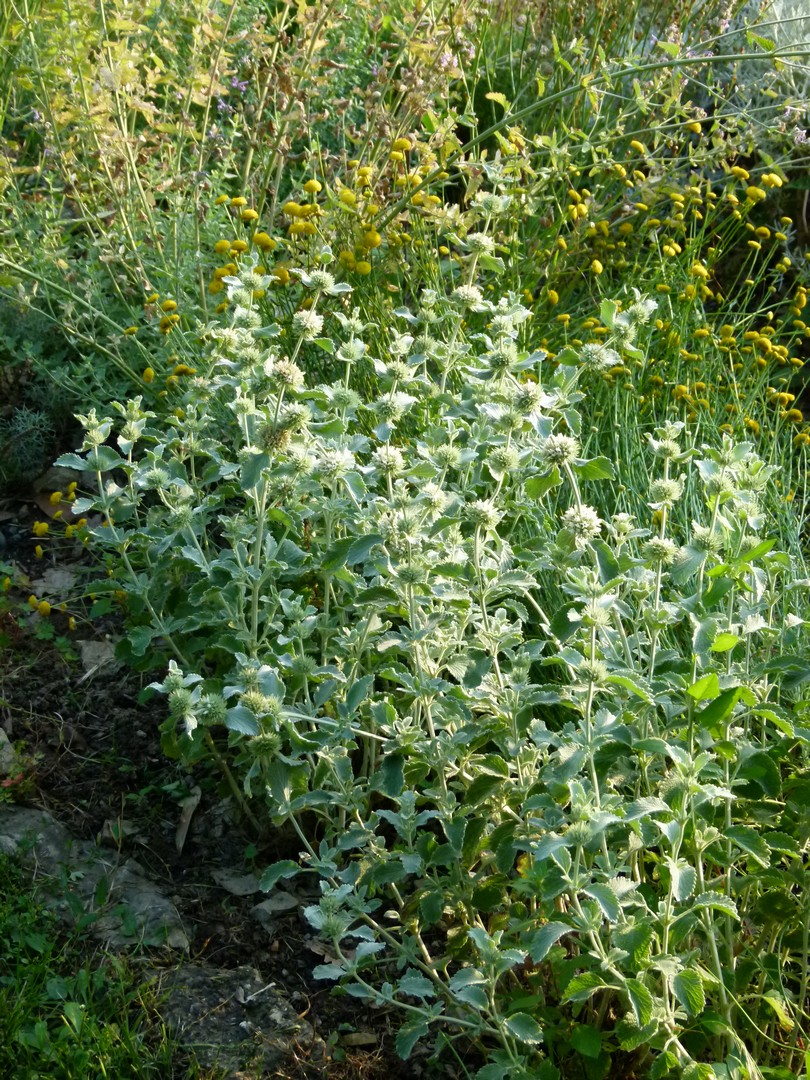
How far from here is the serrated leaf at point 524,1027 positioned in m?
1.78

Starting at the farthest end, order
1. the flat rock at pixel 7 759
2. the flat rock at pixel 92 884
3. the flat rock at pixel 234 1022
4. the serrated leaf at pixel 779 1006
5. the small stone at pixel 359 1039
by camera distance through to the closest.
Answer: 1. the flat rock at pixel 7 759
2. the flat rock at pixel 92 884
3. the small stone at pixel 359 1039
4. the flat rock at pixel 234 1022
5. the serrated leaf at pixel 779 1006

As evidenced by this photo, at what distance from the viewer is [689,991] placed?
1.67 meters

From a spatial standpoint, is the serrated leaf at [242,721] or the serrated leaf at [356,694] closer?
the serrated leaf at [242,721]

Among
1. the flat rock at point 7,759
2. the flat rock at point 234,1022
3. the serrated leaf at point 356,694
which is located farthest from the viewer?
the flat rock at point 7,759

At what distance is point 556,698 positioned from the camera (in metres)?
1.96

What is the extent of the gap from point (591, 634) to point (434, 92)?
2413 millimetres

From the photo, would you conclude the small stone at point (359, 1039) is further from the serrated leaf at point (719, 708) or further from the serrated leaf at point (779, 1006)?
the serrated leaf at point (719, 708)

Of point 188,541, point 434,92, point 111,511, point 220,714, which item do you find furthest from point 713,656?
point 434,92

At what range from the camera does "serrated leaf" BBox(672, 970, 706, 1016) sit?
1.66 metres

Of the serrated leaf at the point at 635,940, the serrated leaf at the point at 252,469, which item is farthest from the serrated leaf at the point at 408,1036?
the serrated leaf at the point at 252,469

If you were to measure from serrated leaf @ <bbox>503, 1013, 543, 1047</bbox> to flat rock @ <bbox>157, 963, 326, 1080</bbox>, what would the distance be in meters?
0.51

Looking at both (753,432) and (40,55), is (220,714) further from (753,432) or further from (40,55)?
(40,55)

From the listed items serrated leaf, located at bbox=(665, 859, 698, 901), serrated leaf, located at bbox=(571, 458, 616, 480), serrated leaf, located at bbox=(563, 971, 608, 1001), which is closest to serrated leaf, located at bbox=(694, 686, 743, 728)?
serrated leaf, located at bbox=(665, 859, 698, 901)

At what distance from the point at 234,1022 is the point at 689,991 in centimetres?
94
